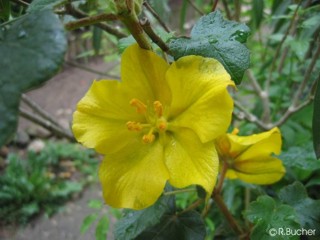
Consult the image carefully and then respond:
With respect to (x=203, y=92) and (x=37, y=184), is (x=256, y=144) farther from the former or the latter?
(x=37, y=184)

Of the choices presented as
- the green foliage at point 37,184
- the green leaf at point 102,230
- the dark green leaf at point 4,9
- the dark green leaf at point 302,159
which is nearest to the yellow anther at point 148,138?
the dark green leaf at point 4,9

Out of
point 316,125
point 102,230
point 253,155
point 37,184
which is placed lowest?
point 37,184

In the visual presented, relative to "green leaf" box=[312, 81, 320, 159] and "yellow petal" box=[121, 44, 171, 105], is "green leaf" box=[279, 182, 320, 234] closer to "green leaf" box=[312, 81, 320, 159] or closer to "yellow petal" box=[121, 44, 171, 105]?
"green leaf" box=[312, 81, 320, 159]

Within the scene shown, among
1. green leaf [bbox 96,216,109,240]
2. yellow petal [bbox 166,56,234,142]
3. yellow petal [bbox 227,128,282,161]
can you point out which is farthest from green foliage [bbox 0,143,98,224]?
yellow petal [bbox 166,56,234,142]

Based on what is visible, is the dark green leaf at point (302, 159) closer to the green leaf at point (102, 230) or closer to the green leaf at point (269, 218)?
the green leaf at point (269, 218)

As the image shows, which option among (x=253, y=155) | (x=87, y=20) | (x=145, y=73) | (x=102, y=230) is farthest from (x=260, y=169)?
(x=102, y=230)

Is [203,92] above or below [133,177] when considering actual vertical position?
above

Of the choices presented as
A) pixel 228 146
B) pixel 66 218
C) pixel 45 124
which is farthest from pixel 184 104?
pixel 66 218
